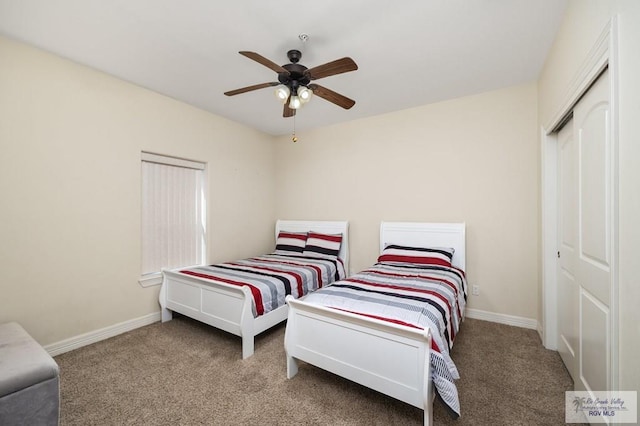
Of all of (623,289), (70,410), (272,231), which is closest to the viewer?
(623,289)

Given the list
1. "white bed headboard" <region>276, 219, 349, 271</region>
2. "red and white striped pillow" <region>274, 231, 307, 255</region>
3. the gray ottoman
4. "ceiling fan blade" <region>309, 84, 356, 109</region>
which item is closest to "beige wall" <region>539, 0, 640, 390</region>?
"ceiling fan blade" <region>309, 84, 356, 109</region>

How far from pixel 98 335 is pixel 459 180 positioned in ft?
13.5

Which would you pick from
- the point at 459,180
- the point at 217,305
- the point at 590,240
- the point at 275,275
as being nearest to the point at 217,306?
the point at 217,305

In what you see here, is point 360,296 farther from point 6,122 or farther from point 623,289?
point 6,122

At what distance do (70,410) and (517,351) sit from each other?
132 inches

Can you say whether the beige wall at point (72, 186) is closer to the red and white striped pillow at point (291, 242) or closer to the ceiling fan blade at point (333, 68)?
the red and white striped pillow at point (291, 242)

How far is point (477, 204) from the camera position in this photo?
3027 mm

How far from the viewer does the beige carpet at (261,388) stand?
1.60 meters

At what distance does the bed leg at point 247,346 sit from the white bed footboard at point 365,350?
48 cm

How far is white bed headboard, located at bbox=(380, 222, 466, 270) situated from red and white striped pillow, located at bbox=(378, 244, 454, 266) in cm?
13

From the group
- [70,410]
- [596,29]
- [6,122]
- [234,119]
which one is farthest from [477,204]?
[6,122]

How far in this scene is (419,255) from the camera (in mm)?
2963

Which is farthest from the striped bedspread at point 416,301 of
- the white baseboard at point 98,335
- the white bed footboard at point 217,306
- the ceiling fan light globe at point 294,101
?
the white baseboard at point 98,335

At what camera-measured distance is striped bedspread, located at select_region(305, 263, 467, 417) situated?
141 centimetres
